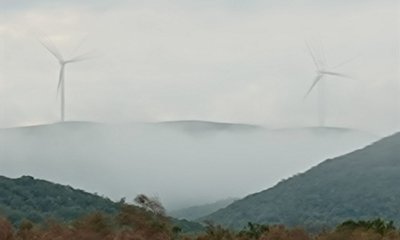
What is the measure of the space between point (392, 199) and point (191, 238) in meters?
127

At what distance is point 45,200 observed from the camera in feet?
424

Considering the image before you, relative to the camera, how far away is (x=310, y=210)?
190 meters

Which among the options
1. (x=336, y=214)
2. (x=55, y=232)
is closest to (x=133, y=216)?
(x=55, y=232)

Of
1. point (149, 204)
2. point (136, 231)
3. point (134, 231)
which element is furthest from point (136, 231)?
point (149, 204)

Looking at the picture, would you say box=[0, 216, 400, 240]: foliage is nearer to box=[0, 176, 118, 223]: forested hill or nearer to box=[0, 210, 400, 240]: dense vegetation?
box=[0, 210, 400, 240]: dense vegetation

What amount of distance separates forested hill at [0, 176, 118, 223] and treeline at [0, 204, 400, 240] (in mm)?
44773

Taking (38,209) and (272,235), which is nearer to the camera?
(272,235)

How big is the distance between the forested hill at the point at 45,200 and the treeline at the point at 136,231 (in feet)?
147

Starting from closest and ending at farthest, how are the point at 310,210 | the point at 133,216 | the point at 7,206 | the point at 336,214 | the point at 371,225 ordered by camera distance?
the point at 133,216, the point at 371,225, the point at 7,206, the point at 336,214, the point at 310,210

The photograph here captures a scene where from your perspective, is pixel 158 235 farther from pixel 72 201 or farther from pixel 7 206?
pixel 72 201

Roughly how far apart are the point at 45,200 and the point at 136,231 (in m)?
73.2

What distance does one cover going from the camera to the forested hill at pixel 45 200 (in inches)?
4577

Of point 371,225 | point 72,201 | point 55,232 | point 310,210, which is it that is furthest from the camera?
point 310,210

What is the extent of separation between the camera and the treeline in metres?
56.1
